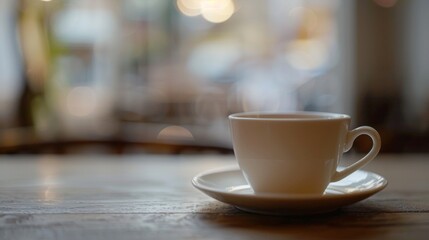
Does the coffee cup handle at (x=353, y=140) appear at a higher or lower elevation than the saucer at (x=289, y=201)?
higher

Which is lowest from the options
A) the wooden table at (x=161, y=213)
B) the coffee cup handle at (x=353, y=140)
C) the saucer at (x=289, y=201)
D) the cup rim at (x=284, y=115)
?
the wooden table at (x=161, y=213)

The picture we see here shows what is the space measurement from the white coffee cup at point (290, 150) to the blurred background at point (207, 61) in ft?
11.0

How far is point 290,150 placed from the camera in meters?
0.64

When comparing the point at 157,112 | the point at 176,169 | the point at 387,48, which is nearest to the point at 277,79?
the point at 157,112

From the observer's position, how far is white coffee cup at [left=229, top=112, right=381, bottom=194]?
2.07 ft

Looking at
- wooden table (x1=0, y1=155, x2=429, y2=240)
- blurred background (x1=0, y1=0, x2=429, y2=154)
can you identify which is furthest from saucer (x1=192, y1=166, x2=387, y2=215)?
blurred background (x1=0, y1=0, x2=429, y2=154)

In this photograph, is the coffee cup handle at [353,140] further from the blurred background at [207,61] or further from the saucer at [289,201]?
the blurred background at [207,61]

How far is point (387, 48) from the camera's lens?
4422 millimetres

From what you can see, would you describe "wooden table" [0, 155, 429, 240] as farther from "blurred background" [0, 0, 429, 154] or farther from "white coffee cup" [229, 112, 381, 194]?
"blurred background" [0, 0, 429, 154]

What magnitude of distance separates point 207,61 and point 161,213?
5.72 meters

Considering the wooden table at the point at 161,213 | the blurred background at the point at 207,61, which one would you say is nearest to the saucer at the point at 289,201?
the wooden table at the point at 161,213

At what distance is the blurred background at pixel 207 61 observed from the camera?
14.1 feet

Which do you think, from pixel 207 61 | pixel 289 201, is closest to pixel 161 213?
pixel 289 201

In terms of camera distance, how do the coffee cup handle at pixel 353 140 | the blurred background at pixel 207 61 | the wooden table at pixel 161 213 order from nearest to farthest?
the wooden table at pixel 161 213 < the coffee cup handle at pixel 353 140 < the blurred background at pixel 207 61
